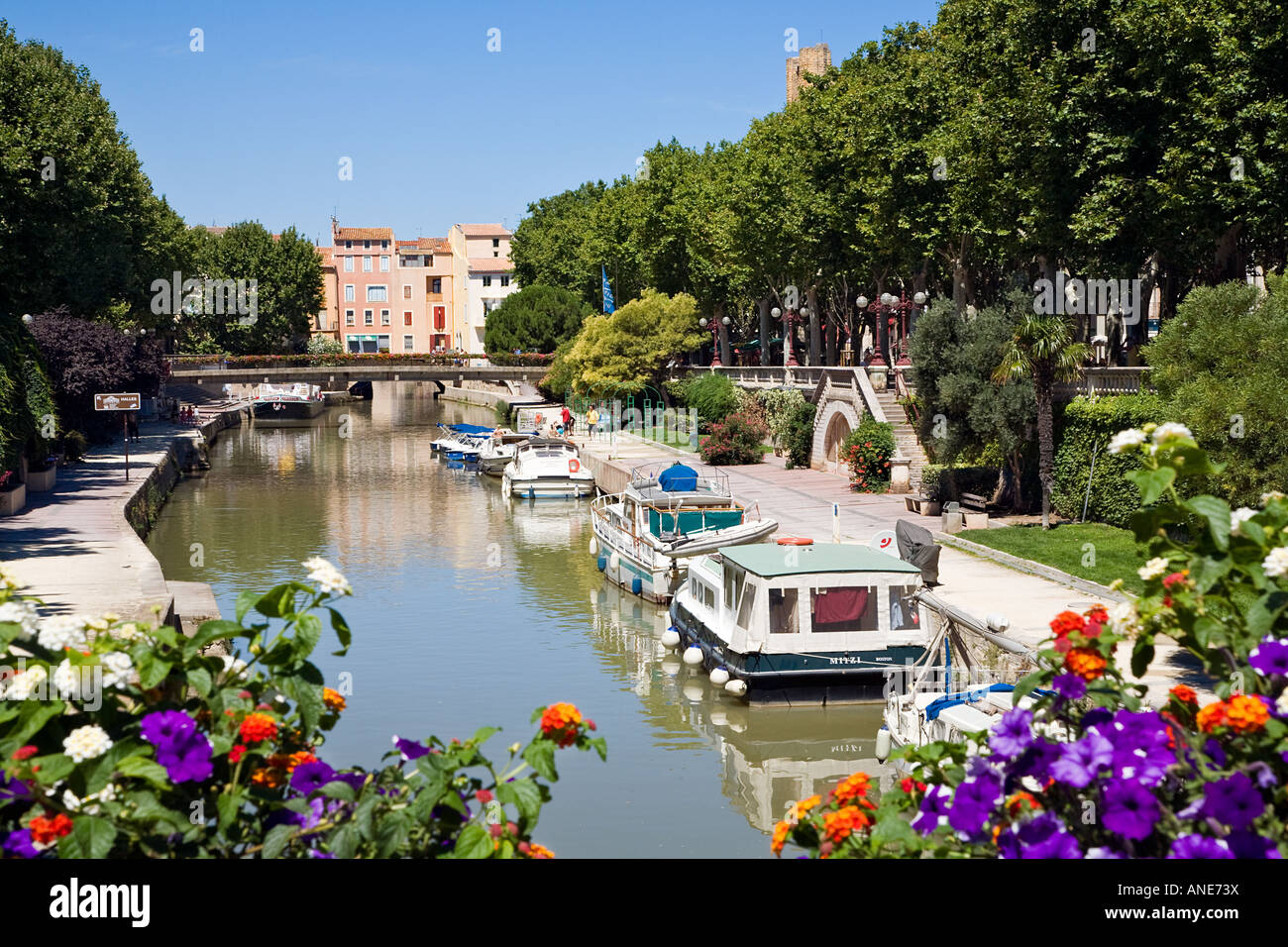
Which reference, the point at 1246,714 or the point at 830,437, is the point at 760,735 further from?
the point at 830,437

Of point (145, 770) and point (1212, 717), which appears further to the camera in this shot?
point (1212, 717)

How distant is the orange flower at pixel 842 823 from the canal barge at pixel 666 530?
76.5ft

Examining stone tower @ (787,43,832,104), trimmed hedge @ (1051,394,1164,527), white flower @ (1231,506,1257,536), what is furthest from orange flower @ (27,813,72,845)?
stone tower @ (787,43,832,104)

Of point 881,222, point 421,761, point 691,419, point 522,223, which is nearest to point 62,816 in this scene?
point 421,761

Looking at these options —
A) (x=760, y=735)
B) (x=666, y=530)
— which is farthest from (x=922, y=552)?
(x=666, y=530)

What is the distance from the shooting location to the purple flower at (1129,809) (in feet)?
18.6

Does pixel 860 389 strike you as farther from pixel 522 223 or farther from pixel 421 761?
pixel 522 223

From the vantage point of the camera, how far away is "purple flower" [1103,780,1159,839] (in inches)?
223

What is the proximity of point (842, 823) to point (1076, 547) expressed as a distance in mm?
24368

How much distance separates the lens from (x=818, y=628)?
22531mm

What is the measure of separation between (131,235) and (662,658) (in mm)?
51416

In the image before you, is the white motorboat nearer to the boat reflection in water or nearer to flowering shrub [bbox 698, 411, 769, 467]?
flowering shrub [bbox 698, 411, 769, 467]

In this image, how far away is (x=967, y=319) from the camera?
36625 millimetres

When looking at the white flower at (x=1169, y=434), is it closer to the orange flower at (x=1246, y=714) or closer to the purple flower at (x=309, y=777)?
the orange flower at (x=1246, y=714)
